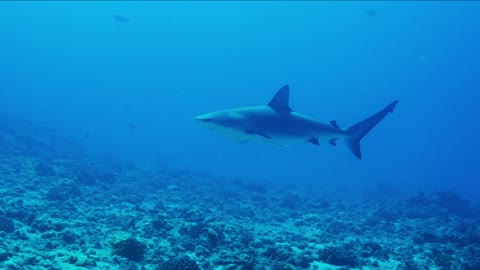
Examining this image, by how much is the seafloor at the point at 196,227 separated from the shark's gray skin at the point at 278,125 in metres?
2.92

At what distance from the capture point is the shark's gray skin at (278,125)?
11.1m

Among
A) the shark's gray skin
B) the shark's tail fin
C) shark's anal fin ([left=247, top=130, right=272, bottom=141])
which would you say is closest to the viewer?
the shark's gray skin

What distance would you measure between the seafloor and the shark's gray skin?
2.92 metres

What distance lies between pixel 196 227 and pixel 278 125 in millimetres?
3720

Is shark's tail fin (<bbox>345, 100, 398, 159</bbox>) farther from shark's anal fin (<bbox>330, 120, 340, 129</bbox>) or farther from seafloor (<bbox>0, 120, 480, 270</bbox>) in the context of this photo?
seafloor (<bbox>0, 120, 480, 270</bbox>)

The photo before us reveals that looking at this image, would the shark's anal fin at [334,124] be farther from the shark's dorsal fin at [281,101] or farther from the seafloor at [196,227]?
the seafloor at [196,227]

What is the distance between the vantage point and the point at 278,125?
1210cm

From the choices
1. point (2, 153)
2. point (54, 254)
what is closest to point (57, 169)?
point (2, 153)

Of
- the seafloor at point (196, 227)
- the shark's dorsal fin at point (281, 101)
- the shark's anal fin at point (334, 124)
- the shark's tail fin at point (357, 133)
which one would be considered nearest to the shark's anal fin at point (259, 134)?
the shark's dorsal fin at point (281, 101)

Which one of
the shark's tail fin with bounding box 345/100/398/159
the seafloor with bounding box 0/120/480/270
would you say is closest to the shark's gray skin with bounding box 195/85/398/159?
the shark's tail fin with bounding box 345/100/398/159

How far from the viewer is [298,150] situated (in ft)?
426

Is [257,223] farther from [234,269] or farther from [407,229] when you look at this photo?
[234,269]

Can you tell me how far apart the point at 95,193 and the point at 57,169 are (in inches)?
202

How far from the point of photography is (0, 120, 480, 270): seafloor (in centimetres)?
1008
